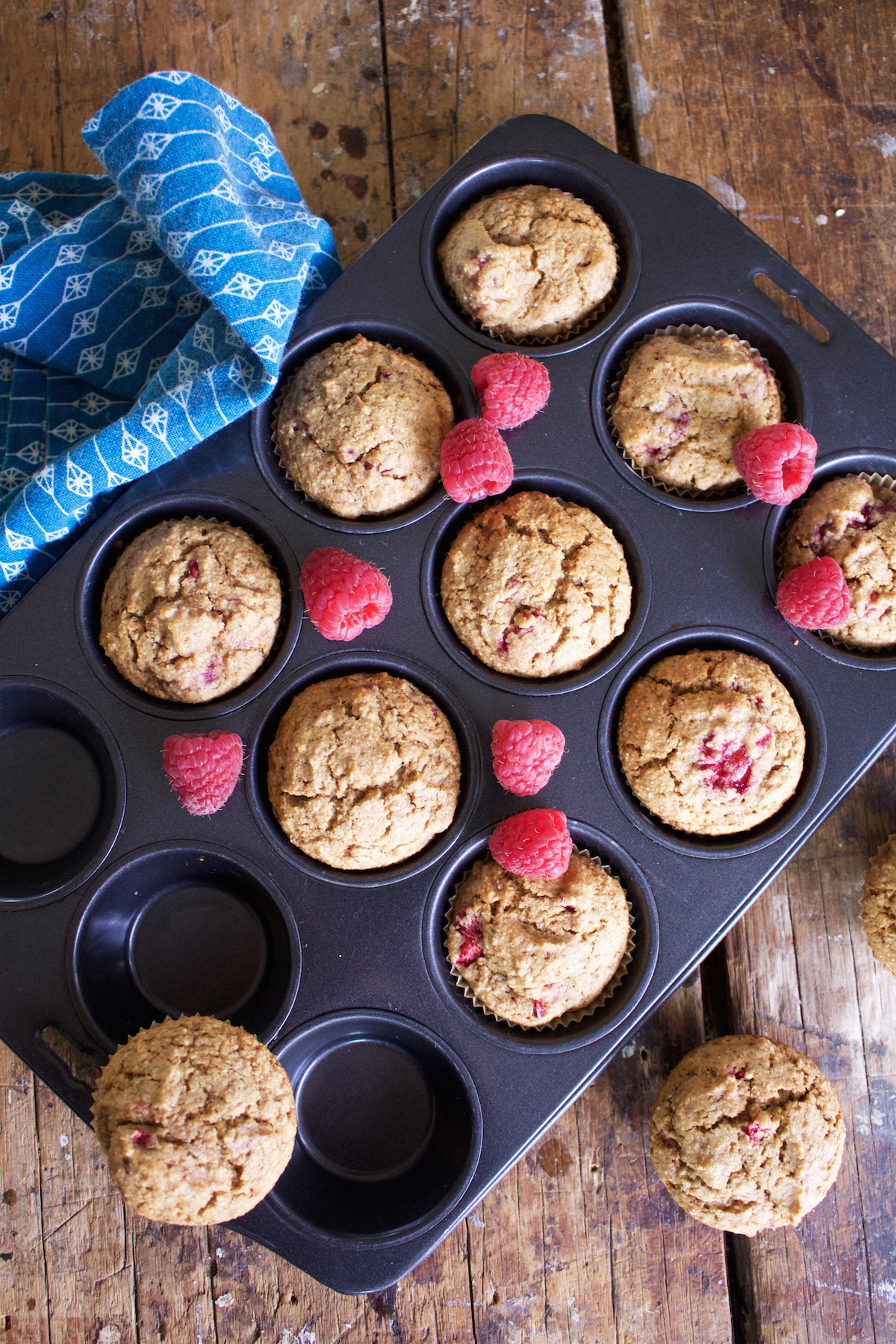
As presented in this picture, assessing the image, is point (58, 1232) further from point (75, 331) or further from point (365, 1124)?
point (75, 331)

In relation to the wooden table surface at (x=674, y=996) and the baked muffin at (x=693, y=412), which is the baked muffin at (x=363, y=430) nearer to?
the baked muffin at (x=693, y=412)

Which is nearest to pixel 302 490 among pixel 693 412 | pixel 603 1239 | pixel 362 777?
pixel 362 777

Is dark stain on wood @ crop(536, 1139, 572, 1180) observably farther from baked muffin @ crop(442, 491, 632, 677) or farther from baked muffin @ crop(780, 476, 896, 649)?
baked muffin @ crop(780, 476, 896, 649)

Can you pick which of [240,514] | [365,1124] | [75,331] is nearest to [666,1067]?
[365,1124]

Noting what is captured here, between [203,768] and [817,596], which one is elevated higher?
[203,768]

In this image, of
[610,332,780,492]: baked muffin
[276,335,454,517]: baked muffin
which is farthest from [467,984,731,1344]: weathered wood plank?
[276,335,454,517]: baked muffin

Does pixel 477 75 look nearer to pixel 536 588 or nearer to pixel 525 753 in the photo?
pixel 536 588
